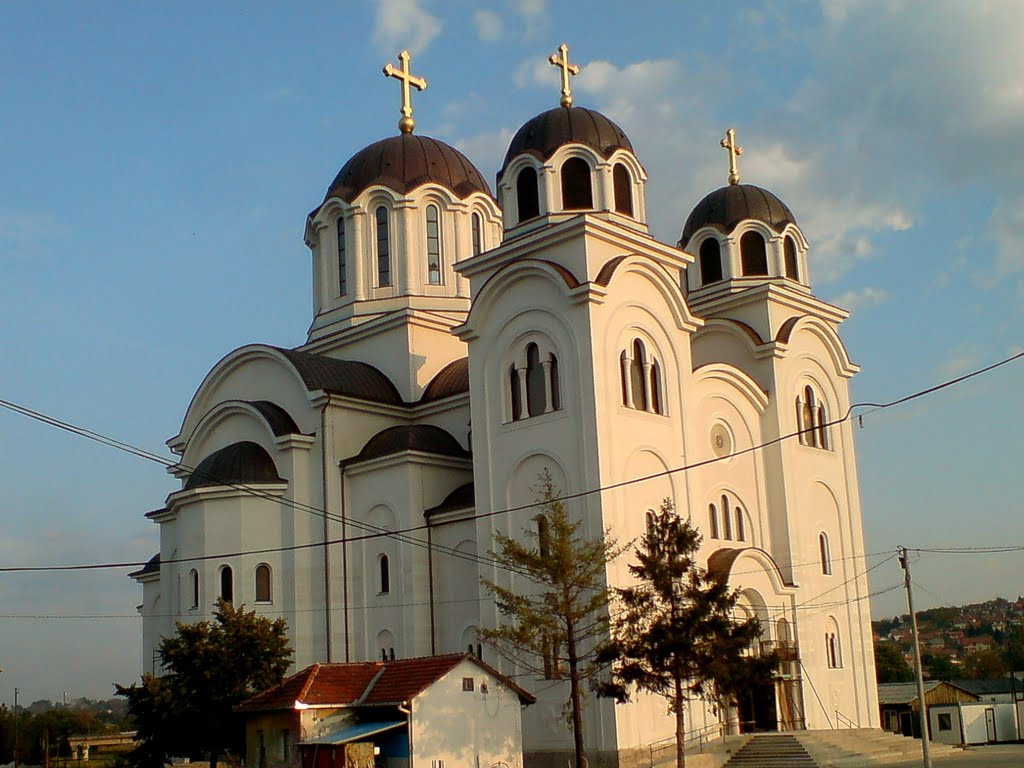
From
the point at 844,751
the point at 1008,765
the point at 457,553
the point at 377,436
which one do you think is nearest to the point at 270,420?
the point at 377,436

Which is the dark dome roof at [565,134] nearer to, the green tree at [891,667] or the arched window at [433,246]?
the arched window at [433,246]

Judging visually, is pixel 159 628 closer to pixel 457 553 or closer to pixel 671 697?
pixel 457 553

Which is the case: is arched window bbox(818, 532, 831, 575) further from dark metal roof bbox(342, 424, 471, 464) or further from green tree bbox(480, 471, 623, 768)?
dark metal roof bbox(342, 424, 471, 464)

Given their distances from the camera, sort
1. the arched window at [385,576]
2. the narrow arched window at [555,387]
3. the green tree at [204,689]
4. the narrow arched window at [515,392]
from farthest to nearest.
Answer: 1. the arched window at [385,576]
2. the narrow arched window at [515,392]
3. the narrow arched window at [555,387]
4. the green tree at [204,689]

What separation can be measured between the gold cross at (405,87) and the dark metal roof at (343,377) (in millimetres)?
8190

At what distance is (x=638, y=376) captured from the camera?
1087 inches

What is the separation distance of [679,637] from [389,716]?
527 cm

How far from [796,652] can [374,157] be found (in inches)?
704

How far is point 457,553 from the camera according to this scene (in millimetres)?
29031

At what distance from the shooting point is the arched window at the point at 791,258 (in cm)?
3388

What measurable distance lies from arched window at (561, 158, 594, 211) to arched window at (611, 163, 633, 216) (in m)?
0.75

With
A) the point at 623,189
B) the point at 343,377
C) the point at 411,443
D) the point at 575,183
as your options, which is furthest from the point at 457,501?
the point at 623,189

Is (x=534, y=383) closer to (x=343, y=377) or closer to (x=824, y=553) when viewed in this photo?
(x=343, y=377)

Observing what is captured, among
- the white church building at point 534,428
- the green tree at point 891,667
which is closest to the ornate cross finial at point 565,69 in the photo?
the white church building at point 534,428
